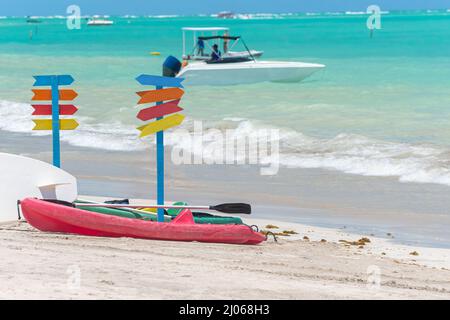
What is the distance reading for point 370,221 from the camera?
10414 mm

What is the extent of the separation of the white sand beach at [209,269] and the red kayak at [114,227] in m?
0.13

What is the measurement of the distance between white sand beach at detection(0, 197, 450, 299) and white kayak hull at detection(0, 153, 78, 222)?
0.23 metres

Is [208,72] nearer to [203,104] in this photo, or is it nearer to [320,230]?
[203,104]

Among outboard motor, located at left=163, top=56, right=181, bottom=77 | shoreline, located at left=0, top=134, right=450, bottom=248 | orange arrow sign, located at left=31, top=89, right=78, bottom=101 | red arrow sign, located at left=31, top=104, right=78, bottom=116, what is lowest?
shoreline, located at left=0, top=134, right=450, bottom=248

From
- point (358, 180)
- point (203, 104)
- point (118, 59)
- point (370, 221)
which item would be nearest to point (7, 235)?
point (370, 221)

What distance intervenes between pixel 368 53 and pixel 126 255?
41923 millimetres

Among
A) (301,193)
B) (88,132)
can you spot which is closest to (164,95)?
(301,193)

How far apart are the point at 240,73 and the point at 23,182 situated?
69.0 ft

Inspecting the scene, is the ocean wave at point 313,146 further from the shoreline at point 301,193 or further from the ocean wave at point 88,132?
the shoreline at point 301,193

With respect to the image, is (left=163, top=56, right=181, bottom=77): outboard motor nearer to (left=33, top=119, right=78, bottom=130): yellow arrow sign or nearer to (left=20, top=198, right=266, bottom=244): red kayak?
(left=33, top=119, right=78, bottom=130): yellow arrow sign

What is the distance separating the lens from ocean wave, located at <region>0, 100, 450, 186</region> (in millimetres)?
13938

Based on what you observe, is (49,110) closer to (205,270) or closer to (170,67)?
(170,67)

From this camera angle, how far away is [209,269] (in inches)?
266

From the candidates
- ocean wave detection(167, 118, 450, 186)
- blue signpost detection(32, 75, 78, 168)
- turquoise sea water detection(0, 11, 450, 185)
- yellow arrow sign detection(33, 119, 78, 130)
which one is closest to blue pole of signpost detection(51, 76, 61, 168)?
blue signpost detection(32, 75, 78, 168)
